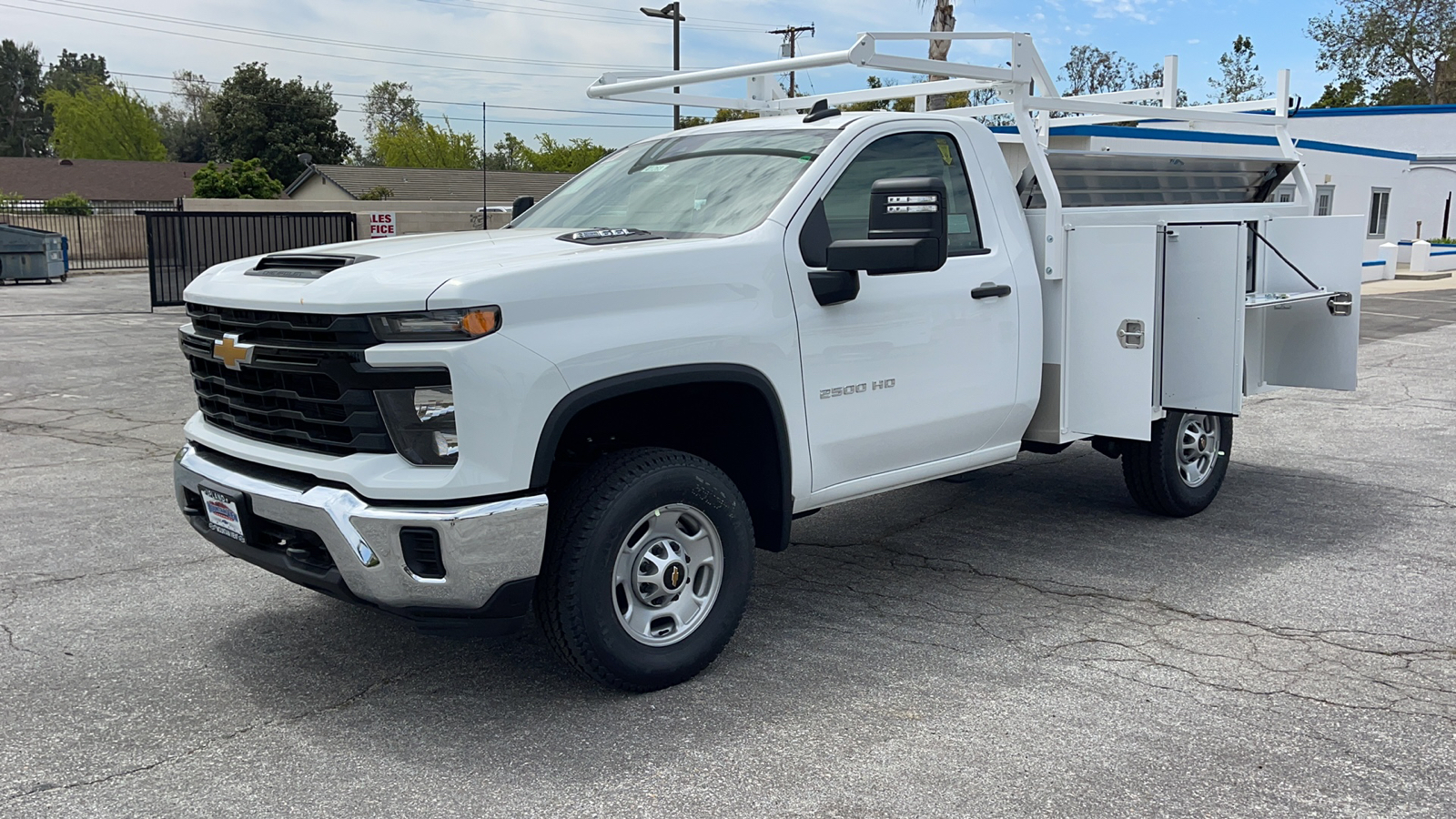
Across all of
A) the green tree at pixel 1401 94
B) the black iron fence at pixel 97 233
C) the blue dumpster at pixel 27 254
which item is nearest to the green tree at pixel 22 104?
the black iron fence at pixel 97 233

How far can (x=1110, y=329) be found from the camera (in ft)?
18.9

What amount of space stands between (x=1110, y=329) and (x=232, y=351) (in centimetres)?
384

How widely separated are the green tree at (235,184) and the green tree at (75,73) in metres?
80.0

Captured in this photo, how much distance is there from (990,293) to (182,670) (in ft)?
11.8

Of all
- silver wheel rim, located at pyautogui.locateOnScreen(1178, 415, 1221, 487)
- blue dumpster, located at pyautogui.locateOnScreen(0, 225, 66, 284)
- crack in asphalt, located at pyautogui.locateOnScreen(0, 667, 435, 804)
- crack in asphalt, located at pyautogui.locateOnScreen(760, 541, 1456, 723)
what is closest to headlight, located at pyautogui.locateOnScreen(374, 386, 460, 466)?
crack in asphalt, located at pyautogui.locateOnScreen(0, 667, 435, 804)

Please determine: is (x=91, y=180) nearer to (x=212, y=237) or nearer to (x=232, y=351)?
(x=212, y=237)

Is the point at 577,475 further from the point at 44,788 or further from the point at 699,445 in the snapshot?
the point at 44,788

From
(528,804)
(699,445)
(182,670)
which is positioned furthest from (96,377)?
(528,804)

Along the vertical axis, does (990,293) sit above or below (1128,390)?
above

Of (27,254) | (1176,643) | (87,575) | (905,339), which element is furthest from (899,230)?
(27,254)

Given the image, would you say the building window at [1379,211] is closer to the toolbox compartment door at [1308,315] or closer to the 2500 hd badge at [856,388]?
the toolbox compartment door at [1308,315]

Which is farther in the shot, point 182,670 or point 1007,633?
point 1007,633

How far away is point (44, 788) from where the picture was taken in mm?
3596

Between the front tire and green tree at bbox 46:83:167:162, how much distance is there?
4080 inches
